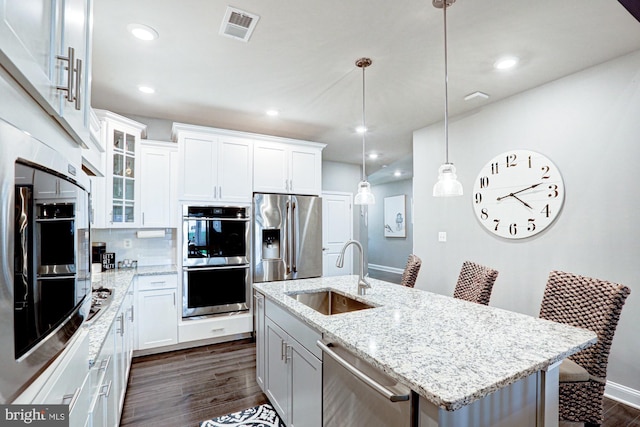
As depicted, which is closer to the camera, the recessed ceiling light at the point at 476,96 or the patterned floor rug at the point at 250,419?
the patterned floor rug at the point at 250,419

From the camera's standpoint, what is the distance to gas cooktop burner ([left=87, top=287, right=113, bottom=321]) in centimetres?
176

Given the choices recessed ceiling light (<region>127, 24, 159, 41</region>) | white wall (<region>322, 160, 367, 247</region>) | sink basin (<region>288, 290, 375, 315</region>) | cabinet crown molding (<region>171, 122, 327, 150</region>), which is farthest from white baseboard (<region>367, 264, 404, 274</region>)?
recessed ceiling light (<region>127, 24, 159, 41</region>)

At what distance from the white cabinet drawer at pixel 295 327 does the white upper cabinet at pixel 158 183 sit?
2010 mm

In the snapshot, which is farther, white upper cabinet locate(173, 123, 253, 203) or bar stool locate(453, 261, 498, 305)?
white upper cabinet locate(173, 123, 253, 203)

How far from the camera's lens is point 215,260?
140 inches

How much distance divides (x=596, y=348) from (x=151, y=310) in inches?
146

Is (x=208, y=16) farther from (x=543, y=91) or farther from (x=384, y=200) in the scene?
(x=384, y=200)

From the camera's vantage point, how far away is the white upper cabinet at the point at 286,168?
12.9 feet

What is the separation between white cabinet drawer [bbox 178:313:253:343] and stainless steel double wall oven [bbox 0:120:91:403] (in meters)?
2.83

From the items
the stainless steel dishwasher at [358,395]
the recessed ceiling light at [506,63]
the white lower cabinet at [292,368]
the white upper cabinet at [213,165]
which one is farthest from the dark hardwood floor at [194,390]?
the recessed ceiling light at [506,63]

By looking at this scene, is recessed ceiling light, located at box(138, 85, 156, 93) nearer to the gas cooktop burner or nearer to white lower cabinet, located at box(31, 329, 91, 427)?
the gas cooktop burner

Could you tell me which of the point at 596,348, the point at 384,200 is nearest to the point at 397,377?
the point at 596,348

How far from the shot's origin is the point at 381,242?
9422 millimetres

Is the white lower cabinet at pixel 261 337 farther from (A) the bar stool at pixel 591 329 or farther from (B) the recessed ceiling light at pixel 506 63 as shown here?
(B) the recessed ceiling light at pixel 506 63
